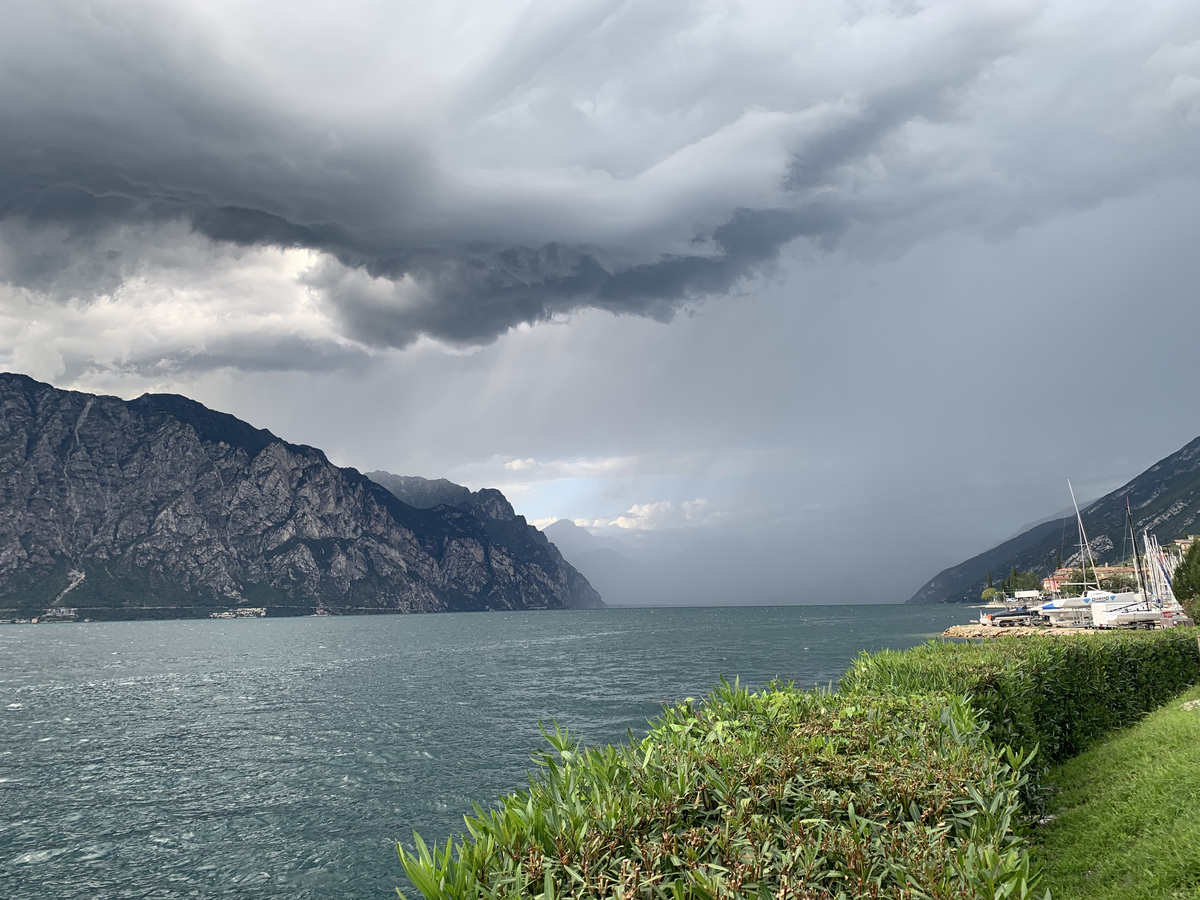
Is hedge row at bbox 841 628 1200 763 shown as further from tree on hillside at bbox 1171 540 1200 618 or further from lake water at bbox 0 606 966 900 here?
tree on hillside at bbox 1171 540 1200 618

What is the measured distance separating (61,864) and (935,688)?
26235 mm

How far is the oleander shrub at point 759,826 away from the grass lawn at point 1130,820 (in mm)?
2982

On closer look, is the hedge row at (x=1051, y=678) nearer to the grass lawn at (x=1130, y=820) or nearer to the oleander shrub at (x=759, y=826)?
the grass lawn at (x=1130, y=820)

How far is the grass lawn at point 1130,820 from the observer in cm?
934

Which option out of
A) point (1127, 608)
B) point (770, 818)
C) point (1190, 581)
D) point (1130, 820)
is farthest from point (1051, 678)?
point (1190, 581)

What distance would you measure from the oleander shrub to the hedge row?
4.86 metres

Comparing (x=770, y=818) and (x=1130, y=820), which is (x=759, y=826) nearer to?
(x=770, y=818)

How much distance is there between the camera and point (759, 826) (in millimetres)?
5137

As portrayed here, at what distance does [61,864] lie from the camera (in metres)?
20.8

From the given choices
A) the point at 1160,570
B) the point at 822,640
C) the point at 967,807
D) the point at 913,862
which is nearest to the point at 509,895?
the point at 913,862

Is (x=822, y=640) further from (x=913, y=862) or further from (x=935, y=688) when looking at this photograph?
(x=913, y=862)

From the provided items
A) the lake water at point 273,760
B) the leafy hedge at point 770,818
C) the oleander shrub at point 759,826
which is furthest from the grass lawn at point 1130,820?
the lake water at point 273,760

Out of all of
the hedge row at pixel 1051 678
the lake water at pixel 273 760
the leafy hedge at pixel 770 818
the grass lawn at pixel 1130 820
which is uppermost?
the leafy hedge at pixel 770 818

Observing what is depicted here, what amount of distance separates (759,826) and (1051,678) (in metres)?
13.6
